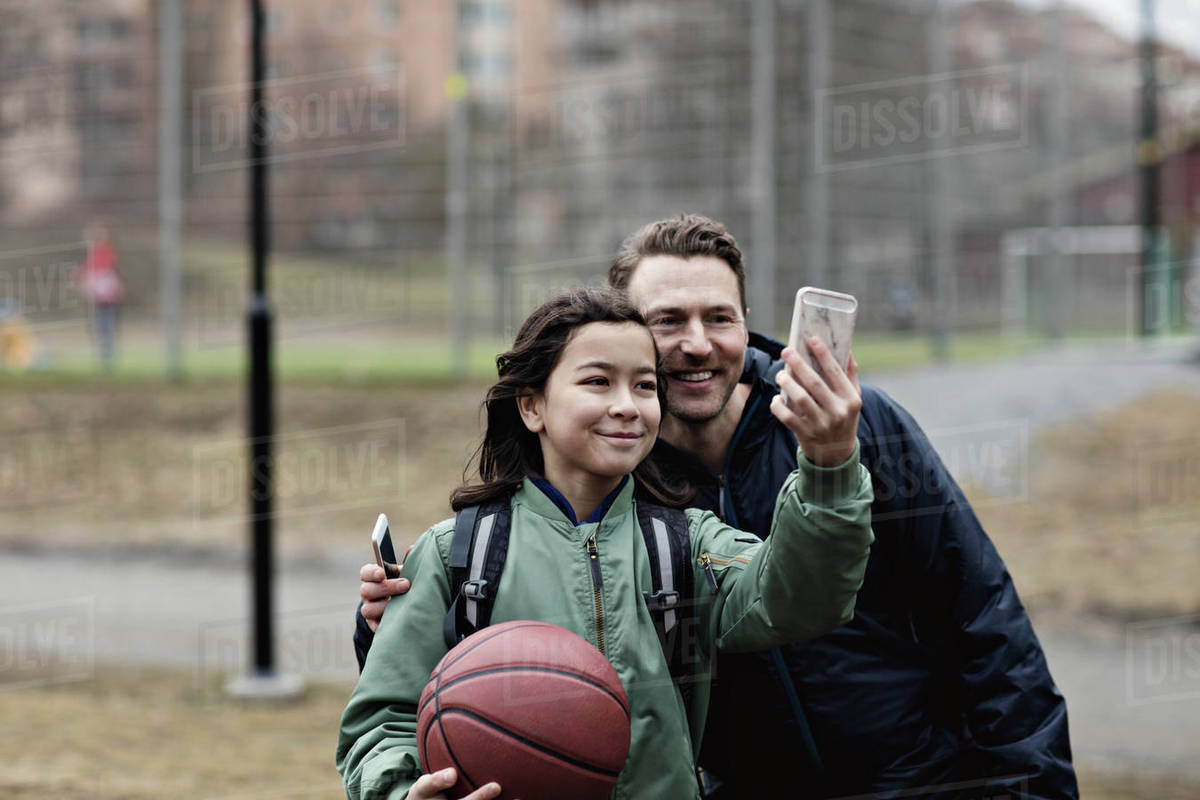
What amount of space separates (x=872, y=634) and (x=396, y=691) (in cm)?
112

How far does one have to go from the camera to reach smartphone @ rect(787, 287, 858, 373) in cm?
216

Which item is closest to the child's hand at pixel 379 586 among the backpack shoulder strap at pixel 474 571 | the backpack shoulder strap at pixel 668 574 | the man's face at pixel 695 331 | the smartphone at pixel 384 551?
the smartphone at pixel 384 551

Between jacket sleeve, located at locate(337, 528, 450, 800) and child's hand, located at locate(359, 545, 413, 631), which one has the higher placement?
child's hand, located at locate(359, 545, 413, 631)

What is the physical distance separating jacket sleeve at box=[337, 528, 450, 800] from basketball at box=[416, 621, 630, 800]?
0.27 feet

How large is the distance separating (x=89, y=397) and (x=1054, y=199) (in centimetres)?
1093

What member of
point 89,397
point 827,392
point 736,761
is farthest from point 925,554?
point 89,397

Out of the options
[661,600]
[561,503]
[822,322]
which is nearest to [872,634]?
[661,600]

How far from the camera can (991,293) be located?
18.0 metres

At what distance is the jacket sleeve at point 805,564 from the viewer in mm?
2223

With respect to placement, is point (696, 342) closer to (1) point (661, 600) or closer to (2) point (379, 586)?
(1) point (661, 600)

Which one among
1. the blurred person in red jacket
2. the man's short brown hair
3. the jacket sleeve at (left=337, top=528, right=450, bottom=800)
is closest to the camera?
the jacket sleeve at (left=337, top=528, right=450, bottom=800)

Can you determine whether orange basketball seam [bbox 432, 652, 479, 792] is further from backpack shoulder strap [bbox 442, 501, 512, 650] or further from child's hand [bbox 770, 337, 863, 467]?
child's hand [bbox 770, 337, 863, 467]

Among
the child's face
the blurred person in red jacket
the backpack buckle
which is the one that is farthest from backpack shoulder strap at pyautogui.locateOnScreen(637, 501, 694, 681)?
the blurred person in red jacket

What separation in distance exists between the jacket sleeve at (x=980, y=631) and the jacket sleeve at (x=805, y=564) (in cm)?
63
